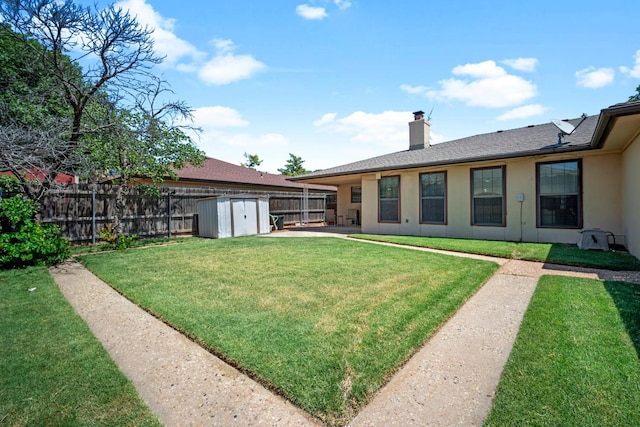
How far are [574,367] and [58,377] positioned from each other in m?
4.03

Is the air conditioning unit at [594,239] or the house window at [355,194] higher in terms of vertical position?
the house window at [355,194]

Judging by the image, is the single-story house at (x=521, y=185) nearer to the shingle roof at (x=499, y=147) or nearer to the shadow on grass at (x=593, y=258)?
the shingle roof at (x=499, y=147)

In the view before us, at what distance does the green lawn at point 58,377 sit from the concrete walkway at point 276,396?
0.42ft

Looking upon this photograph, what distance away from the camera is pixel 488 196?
9789mm

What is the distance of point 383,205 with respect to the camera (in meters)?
12.3

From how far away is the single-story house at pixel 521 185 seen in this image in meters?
6.95

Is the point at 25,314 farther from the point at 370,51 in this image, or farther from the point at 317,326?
the point at 370,51

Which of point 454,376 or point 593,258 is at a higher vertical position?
point 593,258

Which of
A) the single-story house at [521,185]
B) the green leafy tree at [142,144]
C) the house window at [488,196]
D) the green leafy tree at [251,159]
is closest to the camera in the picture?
the single-story house at [521,185]

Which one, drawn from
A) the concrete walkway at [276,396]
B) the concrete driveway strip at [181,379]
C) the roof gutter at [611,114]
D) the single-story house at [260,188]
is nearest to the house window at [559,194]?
the roof gutter at [611,114]

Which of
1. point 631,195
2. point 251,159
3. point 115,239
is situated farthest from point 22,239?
point 251,159

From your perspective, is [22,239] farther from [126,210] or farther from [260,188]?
[260,188]

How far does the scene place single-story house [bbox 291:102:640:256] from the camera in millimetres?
6945

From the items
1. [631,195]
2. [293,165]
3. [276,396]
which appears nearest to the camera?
[276,396]
